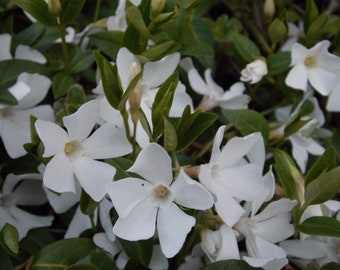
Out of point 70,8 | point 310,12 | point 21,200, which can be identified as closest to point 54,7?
point 70,8

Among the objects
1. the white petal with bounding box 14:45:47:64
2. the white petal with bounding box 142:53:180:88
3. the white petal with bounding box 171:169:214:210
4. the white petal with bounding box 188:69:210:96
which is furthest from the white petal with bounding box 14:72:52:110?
the white petal with bounding box 171:169:214:210

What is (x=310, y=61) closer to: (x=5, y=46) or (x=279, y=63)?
(x=279, y=63)

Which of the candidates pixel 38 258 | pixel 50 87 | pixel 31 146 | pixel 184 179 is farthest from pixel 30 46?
pixel 184 179

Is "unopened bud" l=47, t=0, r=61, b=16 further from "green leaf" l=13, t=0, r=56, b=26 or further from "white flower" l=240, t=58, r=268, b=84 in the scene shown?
"white flower" l=240, t=58, r=268, b=84

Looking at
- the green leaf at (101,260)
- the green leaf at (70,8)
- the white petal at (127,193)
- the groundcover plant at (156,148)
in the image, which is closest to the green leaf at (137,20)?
the groundcover plant at (156,148)

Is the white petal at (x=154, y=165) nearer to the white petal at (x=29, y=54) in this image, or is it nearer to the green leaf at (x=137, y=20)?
the green leaf at (x=137, y=20)

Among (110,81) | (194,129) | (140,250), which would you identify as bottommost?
(140,250)
